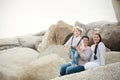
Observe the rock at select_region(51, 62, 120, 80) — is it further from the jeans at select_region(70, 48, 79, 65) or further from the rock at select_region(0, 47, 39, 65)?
the rock at select_region(0, 47, 39, 65)

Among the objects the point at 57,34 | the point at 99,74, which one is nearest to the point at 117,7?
the point at 57,34

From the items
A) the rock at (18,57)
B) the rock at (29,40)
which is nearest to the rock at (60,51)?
the rock at (18,57)

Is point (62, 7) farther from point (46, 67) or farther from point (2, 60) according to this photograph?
point (46, 67)

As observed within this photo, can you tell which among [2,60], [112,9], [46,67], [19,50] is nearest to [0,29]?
[19,50]

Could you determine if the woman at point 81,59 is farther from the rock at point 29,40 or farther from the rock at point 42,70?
the rock at point 29,40

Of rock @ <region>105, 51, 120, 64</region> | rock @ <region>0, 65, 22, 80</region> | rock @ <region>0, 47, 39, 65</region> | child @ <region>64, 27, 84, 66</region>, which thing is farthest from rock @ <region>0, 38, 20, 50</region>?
child @ <region>64, 27, 84, 66</region>

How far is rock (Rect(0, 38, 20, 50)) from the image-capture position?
11.2m

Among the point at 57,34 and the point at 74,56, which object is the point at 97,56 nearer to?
the point at 74,56

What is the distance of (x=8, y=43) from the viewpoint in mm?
11359

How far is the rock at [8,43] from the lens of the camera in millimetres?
11195

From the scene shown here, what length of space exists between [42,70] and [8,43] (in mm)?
4927

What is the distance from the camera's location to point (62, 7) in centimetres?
1084

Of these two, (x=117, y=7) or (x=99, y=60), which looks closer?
(x=99, y=60)

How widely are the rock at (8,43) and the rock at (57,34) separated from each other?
183 centimetres
